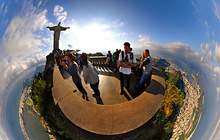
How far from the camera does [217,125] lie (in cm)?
146

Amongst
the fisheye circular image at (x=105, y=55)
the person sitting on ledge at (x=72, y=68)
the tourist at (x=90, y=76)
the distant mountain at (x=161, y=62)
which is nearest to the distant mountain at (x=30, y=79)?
the fisheye circular image at (x=105, y=55)

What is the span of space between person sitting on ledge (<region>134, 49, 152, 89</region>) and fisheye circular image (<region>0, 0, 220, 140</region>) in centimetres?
3

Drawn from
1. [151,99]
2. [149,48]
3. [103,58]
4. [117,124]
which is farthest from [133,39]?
[117,124]

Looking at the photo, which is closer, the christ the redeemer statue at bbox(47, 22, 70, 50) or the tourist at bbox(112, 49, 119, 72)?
the christ the redeemer statue at bbox(47, 22, 70, 50)

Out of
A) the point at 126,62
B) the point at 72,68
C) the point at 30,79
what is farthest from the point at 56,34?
the point at 126,62

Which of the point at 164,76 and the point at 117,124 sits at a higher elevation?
the point at 164,76

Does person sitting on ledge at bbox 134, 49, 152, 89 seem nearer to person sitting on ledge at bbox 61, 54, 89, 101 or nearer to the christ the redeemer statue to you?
person sitting on ledge at bbox 61, 54, 89, 101

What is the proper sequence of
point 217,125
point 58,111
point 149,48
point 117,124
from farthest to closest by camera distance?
point 217,125 < point 149,48 < point 58,111 < point 117,124

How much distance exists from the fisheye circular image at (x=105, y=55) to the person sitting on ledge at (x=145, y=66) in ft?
0.09

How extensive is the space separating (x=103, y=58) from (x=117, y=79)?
44 cm

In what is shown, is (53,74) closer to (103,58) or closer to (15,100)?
(15,100)

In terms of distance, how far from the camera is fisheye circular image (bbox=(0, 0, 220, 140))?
1.17m

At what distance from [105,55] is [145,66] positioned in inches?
27.7

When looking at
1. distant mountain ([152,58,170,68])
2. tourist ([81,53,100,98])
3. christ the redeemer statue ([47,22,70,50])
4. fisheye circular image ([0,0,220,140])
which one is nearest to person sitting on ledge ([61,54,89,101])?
fisheye circular image ([0,0,220,140])
